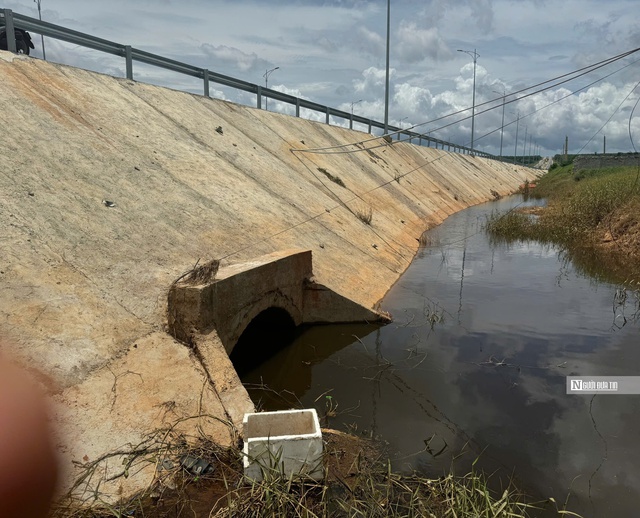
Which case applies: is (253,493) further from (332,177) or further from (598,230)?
(598,230)

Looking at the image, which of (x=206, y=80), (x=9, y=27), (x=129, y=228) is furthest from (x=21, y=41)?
(x=129, y=228)

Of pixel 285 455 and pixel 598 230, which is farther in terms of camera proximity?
pixel 598 230

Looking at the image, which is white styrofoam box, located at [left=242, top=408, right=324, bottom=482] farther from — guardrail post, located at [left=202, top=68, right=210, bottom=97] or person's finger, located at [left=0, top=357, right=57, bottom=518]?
guardrail post, located at [left=202, top=68, right=210, bottom=97]

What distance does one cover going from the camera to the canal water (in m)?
5.05

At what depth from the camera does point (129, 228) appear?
7.00 metres

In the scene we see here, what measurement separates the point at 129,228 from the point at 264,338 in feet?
10.2

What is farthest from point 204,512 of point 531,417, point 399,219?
point 399,219

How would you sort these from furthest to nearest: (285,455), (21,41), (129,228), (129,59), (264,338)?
1. (129,59)
2. (21,41)
3. (264,338)
4. (129,228)
5. (285,455)

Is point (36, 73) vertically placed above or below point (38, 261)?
above

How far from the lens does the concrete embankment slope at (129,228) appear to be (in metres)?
4.68

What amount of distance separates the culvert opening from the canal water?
0.24 metres

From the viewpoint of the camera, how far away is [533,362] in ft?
24.3

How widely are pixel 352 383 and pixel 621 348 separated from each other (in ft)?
15.3

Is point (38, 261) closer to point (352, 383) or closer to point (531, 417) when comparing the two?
point (352, 383)
